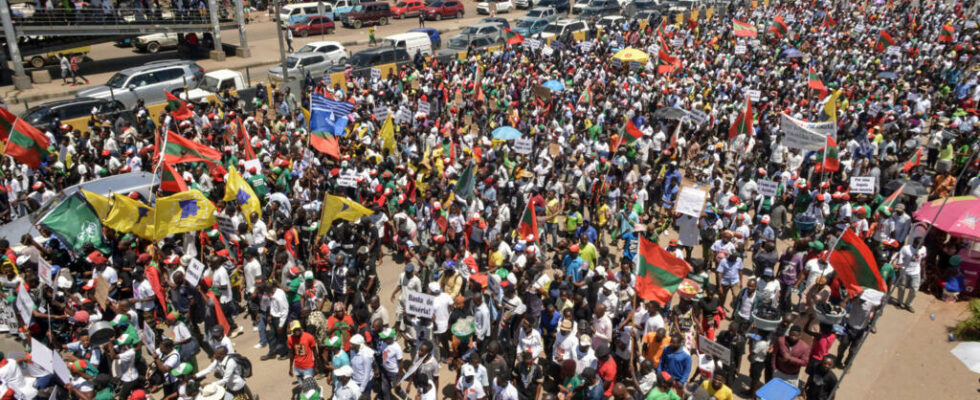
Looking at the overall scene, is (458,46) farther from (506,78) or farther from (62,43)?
(62,43)

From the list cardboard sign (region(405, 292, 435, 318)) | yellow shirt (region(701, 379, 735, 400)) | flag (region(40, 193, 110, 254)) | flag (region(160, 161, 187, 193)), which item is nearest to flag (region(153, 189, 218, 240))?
flag (region(40, 193, 110, 254))

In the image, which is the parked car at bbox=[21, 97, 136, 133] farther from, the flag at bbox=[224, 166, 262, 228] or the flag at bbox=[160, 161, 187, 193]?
the flag at bbox=[224, 166, 262, 228]

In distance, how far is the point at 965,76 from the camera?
882 inches

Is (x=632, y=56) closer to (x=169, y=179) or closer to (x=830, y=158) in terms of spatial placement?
(x=830, y=158)

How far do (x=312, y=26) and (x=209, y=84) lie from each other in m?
18.1

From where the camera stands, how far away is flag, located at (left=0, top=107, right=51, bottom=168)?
43.4ft

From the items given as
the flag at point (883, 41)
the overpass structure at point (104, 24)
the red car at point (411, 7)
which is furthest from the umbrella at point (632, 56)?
the red car at point (411, 7)

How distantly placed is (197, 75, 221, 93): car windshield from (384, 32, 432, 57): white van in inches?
362

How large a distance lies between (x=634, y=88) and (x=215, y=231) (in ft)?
46.9

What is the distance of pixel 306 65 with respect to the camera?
2622cm

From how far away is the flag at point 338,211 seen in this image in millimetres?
10359

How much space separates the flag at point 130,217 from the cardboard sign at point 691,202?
8669 millimetres

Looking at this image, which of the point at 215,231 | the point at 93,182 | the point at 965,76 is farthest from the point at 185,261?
the point at 965,76

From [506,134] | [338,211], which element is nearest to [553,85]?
[506,134]
